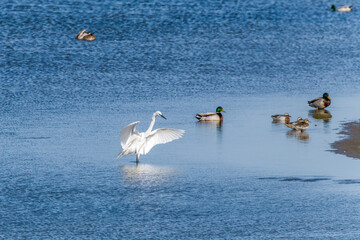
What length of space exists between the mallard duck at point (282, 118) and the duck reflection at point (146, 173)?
508cm

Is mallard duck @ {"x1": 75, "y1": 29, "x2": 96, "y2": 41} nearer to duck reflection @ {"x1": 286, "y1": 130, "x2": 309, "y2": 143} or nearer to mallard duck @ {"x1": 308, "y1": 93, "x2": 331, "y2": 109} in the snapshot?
mallard duck @ {"x1": 308, "y1": 93, "x2": 331, "y2": 109}

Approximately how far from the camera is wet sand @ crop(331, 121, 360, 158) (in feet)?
57.8

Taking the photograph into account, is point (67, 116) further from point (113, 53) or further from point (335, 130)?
point (113, 53)

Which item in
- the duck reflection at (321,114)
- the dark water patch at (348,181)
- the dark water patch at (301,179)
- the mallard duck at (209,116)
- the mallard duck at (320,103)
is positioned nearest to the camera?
the dark water patch at (348,181)

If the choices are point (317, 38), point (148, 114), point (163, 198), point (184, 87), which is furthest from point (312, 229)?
point (317, 38)

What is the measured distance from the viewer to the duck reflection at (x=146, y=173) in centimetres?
1560

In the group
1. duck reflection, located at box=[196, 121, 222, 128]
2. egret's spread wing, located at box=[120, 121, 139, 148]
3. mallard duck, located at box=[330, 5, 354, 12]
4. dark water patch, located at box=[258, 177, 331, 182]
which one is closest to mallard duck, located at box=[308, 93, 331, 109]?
duck reflection, located at box=[196, 121, 222, 128]

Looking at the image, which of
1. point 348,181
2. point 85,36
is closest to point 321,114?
point 348,181

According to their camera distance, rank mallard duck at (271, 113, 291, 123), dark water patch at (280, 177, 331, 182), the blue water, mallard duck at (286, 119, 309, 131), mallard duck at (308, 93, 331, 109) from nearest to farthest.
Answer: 1. the blue water
2. dark water patch at (280, 177, 331, 182)
3. mallard duck at (286, 119, 309, 131)
4. mallard duck at (271, 113, 291, 123)
5. mallard duck at (308, 93, 331, 109)

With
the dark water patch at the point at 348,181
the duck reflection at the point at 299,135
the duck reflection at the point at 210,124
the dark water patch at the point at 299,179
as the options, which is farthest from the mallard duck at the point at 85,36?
the dark water patch at the point at 348,181

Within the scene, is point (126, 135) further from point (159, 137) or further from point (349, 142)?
point (349, 142)

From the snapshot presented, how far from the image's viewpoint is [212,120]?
21359 mm

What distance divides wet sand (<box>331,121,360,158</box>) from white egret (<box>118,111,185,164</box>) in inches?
133

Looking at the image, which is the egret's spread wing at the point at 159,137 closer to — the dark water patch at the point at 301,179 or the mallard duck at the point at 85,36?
the dark water patch at the point at 301,179
